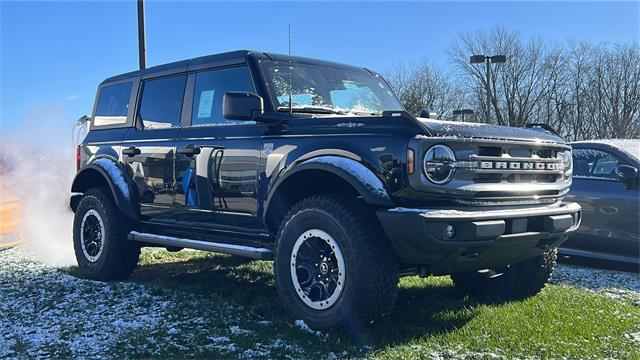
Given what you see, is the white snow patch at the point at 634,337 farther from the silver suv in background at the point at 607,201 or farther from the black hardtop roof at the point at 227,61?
the black hardtop roof at the point at 227,61

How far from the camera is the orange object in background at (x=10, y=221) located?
29.2 ft

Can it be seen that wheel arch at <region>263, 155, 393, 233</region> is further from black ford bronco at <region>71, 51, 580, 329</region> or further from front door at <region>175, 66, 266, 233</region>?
front door at <region>175, 66, 266, 233</region>

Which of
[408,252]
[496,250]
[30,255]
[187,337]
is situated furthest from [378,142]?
[30,255]

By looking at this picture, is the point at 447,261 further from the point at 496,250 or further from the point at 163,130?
the point at 163,130

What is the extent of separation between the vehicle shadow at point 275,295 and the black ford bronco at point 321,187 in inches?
8.5

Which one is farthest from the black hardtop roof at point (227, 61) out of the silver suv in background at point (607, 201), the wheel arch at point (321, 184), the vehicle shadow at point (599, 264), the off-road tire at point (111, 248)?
the vehicle shadow at point (599, 264)

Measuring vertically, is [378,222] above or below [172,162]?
below

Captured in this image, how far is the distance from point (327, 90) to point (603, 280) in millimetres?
3420

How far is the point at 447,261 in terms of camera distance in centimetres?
388

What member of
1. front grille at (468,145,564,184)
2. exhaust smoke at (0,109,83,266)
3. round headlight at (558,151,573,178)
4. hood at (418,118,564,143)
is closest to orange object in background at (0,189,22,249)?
exhaust smoke at (0,109,83,266)

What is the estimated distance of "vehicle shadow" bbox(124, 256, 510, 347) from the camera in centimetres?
415

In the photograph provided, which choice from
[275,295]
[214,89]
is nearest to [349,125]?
[214,89]

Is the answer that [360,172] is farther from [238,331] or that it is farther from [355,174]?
[238,331]

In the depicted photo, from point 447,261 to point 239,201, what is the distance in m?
1.74
